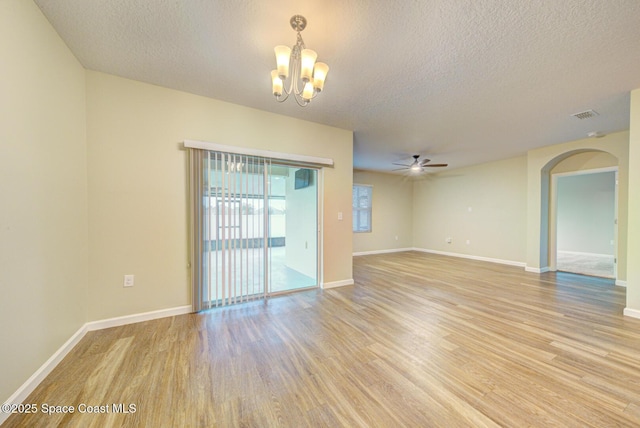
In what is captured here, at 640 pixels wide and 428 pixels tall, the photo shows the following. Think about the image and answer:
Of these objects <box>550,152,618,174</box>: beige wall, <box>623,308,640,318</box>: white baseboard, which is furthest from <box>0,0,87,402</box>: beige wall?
<box>550,152,618,174</box>: beige wall

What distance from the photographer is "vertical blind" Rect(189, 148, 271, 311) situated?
2809mm

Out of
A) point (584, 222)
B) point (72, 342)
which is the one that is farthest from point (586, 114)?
point (72, 342)

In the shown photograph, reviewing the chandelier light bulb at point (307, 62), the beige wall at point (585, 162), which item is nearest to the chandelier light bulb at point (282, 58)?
the chandelier light bulb at point (307, 62)

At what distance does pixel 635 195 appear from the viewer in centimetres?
271

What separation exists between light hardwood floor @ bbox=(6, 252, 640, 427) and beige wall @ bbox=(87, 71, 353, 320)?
14.8 inches

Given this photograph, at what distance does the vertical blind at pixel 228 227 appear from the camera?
9.21 ft

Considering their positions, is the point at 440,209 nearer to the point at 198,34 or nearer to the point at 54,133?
the point at 198,34

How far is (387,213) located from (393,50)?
593 centimetres

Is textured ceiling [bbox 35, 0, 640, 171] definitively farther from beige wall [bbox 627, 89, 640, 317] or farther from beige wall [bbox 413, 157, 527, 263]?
beige wall [bbox 413, 157, 527, 263]

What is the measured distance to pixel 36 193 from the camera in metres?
1.67

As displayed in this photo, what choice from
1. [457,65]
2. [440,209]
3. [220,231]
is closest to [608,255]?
[440,209]

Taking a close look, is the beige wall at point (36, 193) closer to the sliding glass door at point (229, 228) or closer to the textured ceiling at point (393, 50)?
the textured ceiling at point (393, 50)

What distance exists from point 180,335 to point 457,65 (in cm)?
373

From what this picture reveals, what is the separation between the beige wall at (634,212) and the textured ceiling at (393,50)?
340 mm
